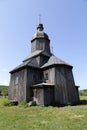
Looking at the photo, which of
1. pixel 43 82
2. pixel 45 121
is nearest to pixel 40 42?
pixel 43 82

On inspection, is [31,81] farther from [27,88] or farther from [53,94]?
[53,94]

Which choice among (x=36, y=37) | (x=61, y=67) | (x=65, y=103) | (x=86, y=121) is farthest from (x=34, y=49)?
(x=86, y=121)

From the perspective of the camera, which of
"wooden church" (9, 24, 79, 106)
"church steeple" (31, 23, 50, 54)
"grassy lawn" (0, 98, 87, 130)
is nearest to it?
"grassy lawn" (0, 98, 87, 130)

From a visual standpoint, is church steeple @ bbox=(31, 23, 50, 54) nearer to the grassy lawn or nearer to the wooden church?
the wooden church

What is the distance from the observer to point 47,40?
30984mm

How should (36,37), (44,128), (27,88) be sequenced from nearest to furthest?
Result: (44,128)
(27,88)
(36,37)

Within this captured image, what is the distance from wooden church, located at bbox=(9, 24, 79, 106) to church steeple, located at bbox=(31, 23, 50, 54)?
1569 millimetres

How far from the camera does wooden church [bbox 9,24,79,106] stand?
2220 centimetres

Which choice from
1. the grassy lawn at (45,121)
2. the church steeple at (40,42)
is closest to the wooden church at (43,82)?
the church steeple at (40,42)

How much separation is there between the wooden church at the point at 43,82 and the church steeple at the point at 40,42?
1.57 metres

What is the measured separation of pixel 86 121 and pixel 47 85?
11324 mm

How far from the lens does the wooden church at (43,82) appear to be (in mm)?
22203

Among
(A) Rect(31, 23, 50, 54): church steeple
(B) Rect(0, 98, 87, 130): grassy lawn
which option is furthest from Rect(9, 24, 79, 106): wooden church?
(B) Rect(0, 98, 87, 130): grassy lawn

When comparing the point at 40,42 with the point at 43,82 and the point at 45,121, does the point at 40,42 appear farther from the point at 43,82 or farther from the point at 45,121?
the point at 45,121
